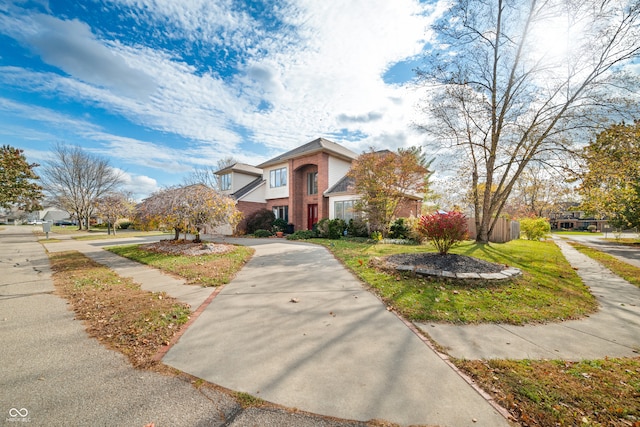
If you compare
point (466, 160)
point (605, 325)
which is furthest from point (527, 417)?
point (466, 160)

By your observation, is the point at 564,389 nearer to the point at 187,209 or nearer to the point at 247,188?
the point at 187,209

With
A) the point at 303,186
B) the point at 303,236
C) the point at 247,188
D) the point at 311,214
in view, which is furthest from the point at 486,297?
the point at 247,188

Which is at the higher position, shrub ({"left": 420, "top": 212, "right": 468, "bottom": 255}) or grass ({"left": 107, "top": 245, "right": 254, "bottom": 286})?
shrub ({"left": 420, "top": 212, "right": 468, "bottom": 255})

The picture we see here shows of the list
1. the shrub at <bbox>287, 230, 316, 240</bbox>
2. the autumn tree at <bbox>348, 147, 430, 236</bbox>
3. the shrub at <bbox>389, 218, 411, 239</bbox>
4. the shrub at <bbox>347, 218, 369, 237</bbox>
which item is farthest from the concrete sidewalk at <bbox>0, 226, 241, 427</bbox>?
the shrub at <bbox>347, 218, 369, 237</bbox>

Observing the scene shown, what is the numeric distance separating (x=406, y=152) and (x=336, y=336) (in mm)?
13315

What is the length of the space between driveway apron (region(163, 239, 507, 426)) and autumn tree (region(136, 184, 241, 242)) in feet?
23.5

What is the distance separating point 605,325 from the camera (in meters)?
4.33

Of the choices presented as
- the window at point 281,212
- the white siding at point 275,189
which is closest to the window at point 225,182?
the white siding at point 275,189

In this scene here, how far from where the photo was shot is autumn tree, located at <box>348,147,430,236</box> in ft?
46.6

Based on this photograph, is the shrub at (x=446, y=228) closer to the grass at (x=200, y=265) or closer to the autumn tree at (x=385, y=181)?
the grass at (x=200, y=265)

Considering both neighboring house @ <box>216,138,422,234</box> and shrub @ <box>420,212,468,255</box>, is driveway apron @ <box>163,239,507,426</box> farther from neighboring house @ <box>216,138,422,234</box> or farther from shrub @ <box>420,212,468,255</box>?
neighboring house @ <box>216,138,422,234</box>

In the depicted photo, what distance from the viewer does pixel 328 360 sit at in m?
2.96

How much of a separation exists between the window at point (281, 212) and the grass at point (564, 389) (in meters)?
19.8

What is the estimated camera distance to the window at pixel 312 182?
2102 centimetres
